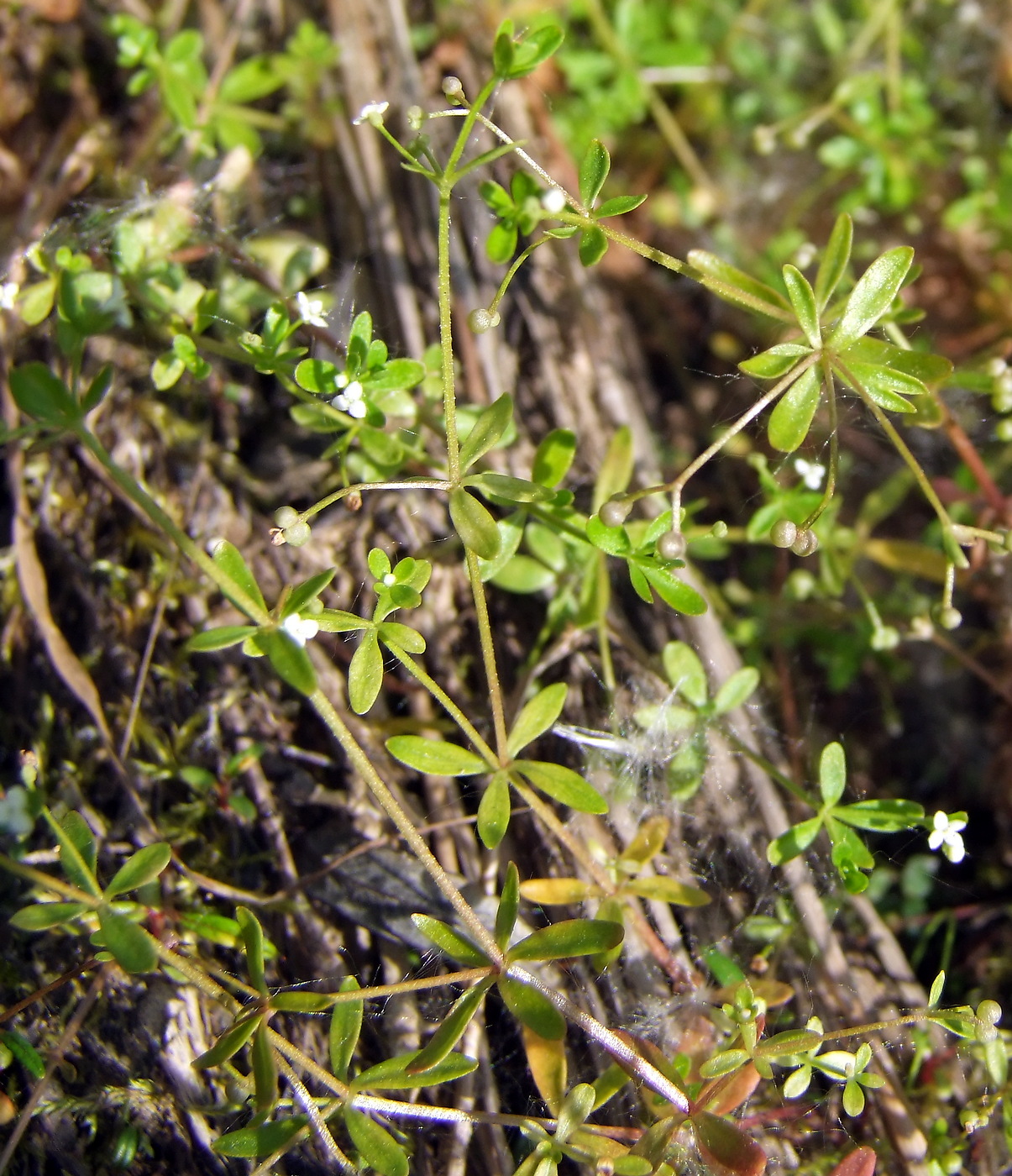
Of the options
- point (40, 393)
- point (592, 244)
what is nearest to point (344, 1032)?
point (40, 393)

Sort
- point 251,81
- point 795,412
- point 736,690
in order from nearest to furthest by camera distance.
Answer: point 795,412
point 736,690
point 251,81

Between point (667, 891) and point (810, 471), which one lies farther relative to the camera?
point (810, 471)

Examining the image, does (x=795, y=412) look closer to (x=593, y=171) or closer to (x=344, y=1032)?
(x=593, y=171)

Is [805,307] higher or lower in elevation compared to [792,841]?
higher

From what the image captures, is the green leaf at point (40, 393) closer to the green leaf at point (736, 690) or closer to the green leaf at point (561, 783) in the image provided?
the green leaf at point (561, 783)

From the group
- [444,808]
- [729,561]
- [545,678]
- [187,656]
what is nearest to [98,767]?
[187,656]

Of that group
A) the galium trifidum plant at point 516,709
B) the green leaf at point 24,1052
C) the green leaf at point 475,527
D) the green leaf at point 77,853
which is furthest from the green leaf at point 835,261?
the green leaf at point 24,1052

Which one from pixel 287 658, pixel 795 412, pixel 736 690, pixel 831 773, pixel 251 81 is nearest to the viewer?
pixel 287 658

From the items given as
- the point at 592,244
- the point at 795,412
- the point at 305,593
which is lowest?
the point at 795,412
